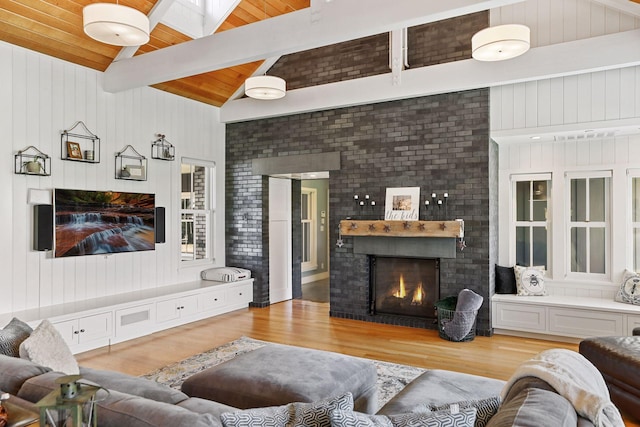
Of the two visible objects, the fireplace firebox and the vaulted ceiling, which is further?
Answer: the fireplace firebox

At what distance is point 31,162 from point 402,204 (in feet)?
14.3

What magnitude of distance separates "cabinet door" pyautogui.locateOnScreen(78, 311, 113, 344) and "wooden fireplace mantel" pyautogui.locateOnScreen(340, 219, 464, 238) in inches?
121

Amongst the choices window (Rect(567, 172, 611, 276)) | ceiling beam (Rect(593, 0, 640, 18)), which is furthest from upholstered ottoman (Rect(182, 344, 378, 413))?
ceiling beam (Rect(593, 0, 640, 18))

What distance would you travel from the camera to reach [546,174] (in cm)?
572

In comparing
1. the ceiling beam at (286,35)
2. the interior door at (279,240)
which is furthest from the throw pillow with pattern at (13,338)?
the interior door at (279,240)

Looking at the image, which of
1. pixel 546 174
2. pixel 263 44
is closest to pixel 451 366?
pixel 546 174

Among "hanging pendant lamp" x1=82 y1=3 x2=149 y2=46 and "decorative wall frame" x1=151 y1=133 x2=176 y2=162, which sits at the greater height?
"hanging pendant lamp" x1=82 y1=3 x2=149 y2=46

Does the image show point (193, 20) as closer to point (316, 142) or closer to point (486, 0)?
point (316, 142)

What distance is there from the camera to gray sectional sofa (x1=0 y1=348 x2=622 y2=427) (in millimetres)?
1453

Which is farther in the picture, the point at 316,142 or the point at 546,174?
the point at 316,142

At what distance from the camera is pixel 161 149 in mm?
6305

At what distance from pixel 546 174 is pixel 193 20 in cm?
495

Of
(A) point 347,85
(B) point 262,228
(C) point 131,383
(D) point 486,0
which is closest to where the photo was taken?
(C) point 131,383

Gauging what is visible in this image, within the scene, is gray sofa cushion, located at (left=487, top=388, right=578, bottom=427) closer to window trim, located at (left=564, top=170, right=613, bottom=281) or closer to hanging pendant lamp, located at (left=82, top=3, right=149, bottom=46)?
hanging pendant lamp, located at (left=82, top=3, right=149, bottom=46)
